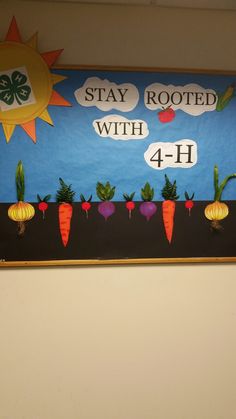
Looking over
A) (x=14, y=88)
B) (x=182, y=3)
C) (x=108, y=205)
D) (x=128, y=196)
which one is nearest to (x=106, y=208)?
(x=108, y=205)

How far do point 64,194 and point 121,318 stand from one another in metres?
0.65

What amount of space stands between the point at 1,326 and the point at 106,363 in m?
0.52

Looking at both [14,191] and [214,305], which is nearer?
[14,191]

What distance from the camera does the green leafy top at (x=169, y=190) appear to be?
137 centimetres

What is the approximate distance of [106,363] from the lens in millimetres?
1390

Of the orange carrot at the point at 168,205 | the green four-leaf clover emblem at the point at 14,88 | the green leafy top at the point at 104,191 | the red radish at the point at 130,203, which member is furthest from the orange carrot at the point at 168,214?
the green four-leaf clover emblem at the point at 14,88

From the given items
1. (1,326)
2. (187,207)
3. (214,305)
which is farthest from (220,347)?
(1,326)

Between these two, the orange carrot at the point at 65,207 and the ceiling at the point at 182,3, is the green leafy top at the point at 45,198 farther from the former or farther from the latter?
the ceiling at the point at 182,3

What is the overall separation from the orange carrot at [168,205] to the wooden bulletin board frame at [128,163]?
0.02 m

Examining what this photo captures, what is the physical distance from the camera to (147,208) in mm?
1376

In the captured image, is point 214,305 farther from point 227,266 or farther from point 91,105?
point 91,105

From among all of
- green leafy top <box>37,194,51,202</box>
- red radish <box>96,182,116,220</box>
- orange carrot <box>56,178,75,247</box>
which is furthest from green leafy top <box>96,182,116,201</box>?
green leafy top <box>37,194,51,202</box>

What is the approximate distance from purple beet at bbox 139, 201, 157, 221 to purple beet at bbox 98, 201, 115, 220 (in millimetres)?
137

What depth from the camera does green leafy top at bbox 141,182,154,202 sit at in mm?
1367
